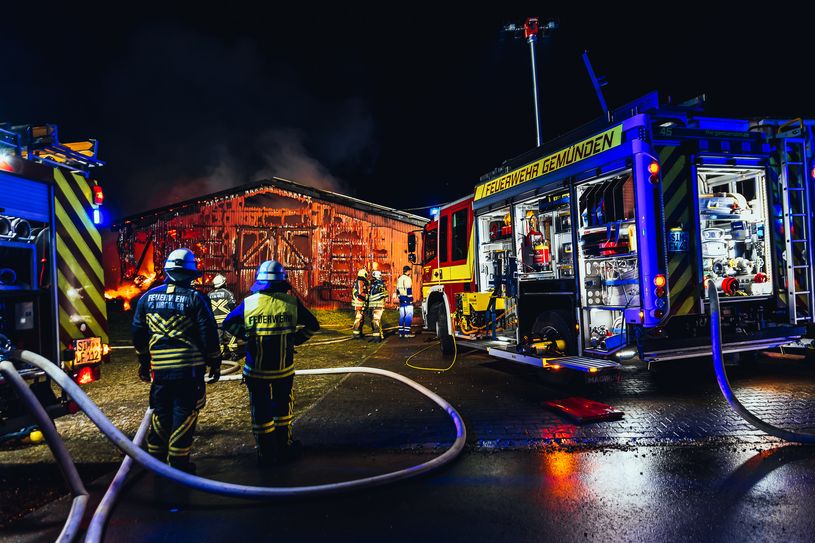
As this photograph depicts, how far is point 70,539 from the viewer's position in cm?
255

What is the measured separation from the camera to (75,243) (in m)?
4.75

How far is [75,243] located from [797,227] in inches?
328

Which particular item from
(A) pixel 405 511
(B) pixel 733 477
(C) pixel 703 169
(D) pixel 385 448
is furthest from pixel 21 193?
(C) pixel 703 169

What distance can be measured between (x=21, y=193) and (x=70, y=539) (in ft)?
10.2

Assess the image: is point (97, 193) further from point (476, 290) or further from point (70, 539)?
point (476, 290)

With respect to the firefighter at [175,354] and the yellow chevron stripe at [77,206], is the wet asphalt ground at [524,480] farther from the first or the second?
the yellow chevron stripe at [77,206]

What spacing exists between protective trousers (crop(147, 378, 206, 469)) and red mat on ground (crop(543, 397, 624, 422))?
3.56m

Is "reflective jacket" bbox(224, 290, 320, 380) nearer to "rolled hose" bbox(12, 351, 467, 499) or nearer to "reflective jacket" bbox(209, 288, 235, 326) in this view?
"rolled hose" bbox(12, 351, 467, 499)

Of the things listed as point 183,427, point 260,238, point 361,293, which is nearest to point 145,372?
point 183,427

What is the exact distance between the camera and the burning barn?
16859 mm

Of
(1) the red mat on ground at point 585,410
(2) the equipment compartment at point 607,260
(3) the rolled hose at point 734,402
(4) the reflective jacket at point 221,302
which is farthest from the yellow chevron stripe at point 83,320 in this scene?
(3) the rolled hose at point 734,402

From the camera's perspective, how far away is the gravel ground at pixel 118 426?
351 cm

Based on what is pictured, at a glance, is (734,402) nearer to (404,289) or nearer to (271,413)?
(271,413)

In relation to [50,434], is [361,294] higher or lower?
higher
